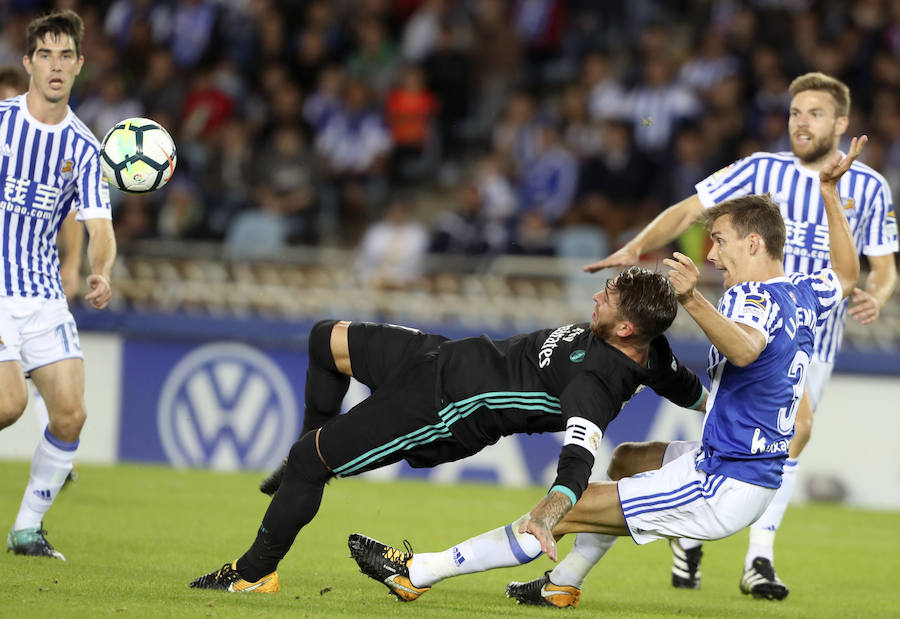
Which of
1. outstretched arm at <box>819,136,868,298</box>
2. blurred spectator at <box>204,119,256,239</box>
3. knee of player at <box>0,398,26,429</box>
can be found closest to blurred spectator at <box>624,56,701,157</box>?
blurred spectator at <box>204,119,256,239</box>

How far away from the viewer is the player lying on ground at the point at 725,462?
17.8 ft

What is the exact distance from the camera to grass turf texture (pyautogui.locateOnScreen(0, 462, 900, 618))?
5.40 metres

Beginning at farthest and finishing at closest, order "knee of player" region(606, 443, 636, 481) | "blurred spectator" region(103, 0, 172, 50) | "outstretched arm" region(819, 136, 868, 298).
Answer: "blurred spectator" region(103, 0, 172, 50), "knee of player" region(606, 443, 636, 481), "outstretched arm" region(819, 136, 868, 298)

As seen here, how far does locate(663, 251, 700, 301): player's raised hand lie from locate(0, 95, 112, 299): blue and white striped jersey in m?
3.15

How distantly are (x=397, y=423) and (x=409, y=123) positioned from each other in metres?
9.83

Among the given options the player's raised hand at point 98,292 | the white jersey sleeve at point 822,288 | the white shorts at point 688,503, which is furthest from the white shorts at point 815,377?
the player's raised hand at point 98,292

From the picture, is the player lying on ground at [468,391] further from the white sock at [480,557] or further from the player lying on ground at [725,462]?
the white sock at [480,557]

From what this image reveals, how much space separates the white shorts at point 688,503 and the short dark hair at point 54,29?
353cm

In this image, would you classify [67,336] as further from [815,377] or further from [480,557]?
[815,377]

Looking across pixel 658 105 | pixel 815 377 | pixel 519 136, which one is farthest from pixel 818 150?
pixel 519 136

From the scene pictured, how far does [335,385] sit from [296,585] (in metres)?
0.95

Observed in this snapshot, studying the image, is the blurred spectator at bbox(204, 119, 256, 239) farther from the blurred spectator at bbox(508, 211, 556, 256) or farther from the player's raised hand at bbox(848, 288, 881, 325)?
the player's raised hand at bbox(848, 288, 881, 325)

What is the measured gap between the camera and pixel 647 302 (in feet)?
17.1

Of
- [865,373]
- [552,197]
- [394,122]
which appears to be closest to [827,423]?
[865,373]
